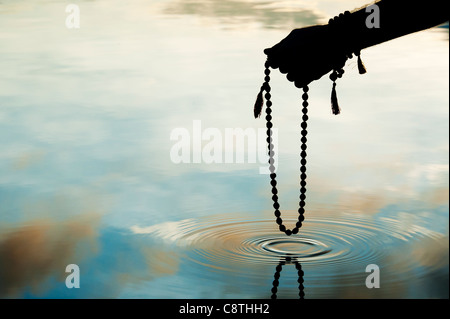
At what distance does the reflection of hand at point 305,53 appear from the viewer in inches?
129

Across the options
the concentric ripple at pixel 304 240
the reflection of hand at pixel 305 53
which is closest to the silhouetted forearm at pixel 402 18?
the reflection of hand at pixel 305 53

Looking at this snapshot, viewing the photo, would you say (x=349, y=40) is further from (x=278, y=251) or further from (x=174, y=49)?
(x=174, y=49)

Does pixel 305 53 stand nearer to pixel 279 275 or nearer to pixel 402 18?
pixel 402 18

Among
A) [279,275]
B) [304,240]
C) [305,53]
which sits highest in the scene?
[305,53]

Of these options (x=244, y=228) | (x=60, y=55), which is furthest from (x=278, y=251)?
(x=60, y=55)

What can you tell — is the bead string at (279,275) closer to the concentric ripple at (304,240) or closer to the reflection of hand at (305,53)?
the concentric ripple at (304,240)

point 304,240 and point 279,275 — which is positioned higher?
point 304,240

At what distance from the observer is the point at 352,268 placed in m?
3.52

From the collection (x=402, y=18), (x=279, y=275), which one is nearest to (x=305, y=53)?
(x=402, y=18)

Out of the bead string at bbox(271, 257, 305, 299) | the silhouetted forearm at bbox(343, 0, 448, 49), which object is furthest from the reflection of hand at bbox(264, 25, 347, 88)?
the bead string at bbox(271, 257, 305, 299)

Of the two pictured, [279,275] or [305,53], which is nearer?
[305,53]

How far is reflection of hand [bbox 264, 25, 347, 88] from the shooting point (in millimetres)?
3273

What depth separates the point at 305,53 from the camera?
10.7 ft
